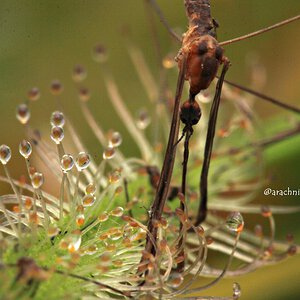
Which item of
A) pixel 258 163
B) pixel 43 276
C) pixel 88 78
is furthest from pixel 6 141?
pixel 43 276

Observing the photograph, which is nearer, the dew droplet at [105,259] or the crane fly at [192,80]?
the dew droplet at [105,259]

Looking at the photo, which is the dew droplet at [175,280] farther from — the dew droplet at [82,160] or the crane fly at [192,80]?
the dew droplet at [82,160]

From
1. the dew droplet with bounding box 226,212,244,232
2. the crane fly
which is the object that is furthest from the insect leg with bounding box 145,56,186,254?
the dew droplet with bounding box 226,212,244,232

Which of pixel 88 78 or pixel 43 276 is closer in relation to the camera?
pixel 43 276

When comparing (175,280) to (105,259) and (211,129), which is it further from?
(211,129)

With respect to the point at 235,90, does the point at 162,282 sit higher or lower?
lower

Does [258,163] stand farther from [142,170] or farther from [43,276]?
[43,276]

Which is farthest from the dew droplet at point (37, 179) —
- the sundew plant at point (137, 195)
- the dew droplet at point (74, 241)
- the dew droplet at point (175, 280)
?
the dew droplet at point (175, 280)

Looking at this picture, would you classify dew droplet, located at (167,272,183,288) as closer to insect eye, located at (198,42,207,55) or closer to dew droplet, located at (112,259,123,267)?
dew droplet, located at (112,259,123,267)
